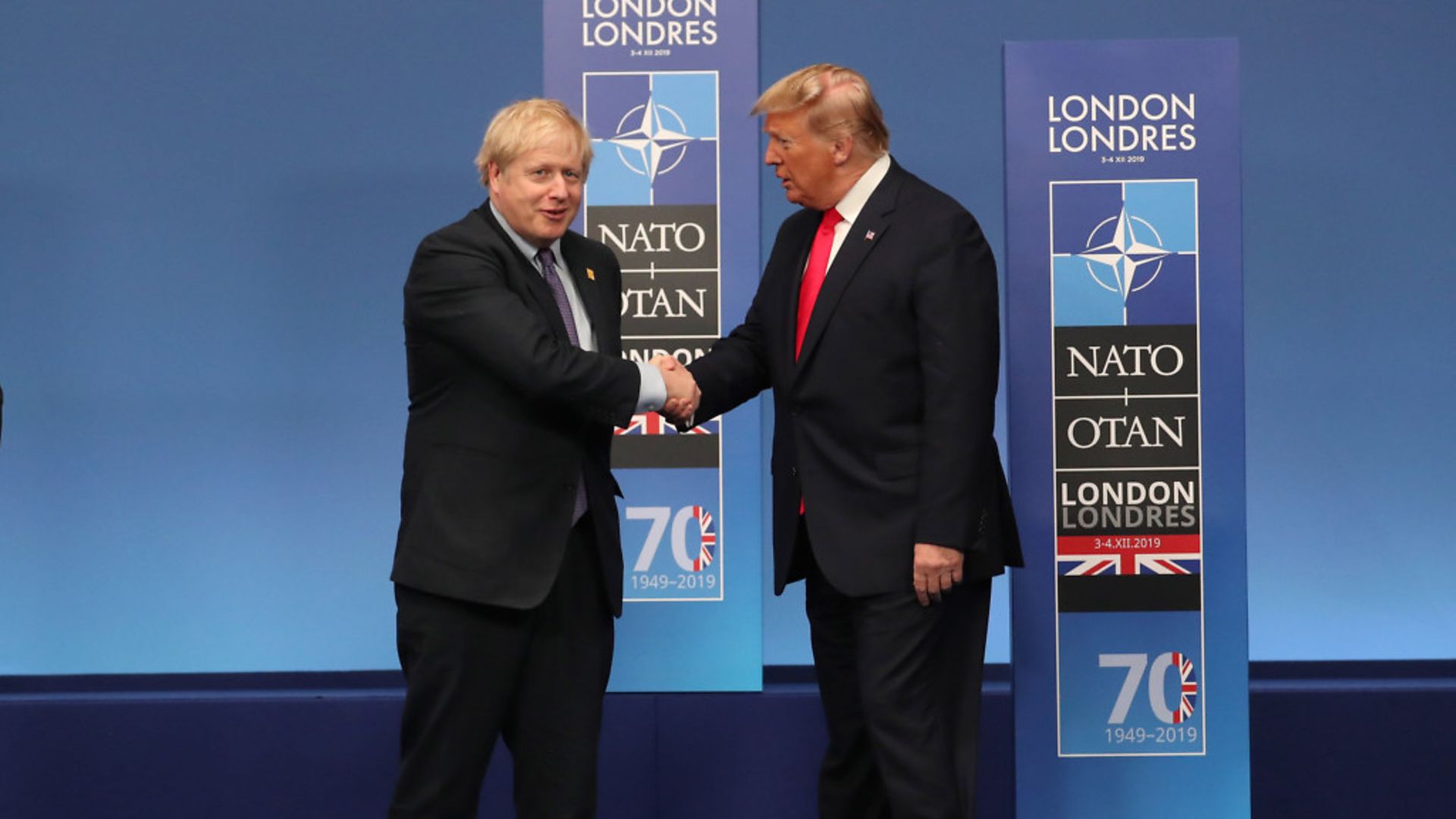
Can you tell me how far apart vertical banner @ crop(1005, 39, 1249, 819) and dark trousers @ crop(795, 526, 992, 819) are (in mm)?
445

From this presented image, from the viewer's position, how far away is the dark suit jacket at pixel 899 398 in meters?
2.39

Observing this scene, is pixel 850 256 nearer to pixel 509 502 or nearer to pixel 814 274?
pixel 814 274

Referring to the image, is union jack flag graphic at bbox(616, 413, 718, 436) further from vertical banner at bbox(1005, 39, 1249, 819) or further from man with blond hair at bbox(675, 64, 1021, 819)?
Answer: vertical banner at bbox(1005, 39, 1249, 819)

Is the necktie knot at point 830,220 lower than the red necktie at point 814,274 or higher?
higher

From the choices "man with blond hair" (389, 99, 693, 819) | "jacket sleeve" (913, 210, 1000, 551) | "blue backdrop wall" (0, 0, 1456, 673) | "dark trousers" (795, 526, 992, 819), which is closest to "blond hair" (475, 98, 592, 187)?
"man with blond hair" (389, 99, 693, 819)

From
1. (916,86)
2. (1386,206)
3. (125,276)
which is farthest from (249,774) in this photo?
(1386,206)

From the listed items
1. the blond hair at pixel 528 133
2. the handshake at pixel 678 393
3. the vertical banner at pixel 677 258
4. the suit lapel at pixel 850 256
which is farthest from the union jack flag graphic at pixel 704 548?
the blond hair at pixel 528 133

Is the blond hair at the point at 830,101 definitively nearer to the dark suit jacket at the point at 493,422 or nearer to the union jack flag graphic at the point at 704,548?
the dark suit jacket at the point at 493,422

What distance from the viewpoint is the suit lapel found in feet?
8.13

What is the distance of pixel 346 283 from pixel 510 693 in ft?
7.30

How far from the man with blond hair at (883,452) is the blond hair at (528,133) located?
1.12 ft

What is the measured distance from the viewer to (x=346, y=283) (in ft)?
14.1

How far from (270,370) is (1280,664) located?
2.94 metres

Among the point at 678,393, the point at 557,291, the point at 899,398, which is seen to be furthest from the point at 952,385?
the point at 557,291
